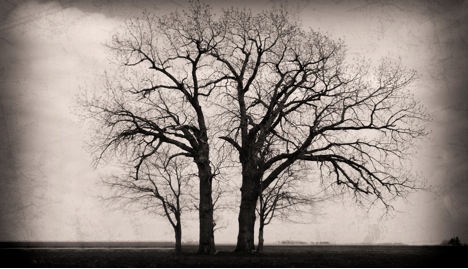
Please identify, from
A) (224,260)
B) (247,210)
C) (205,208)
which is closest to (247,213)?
(247,210)

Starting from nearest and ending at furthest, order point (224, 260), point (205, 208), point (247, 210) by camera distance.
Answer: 1. point (224, 260)
2. point (205, 208)
3. point (247, 210)

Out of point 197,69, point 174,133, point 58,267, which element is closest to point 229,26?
point 197,69

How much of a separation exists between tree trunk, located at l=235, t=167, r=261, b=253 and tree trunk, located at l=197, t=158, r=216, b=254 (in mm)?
1415

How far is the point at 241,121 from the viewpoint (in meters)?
24.7

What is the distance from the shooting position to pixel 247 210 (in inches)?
1046

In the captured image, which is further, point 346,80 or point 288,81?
point 288,81

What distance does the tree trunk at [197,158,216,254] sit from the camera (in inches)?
1022

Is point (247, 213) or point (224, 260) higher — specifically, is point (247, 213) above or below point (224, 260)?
above

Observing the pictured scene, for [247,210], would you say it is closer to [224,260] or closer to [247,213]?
[247,213]

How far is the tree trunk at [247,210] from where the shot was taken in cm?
2638

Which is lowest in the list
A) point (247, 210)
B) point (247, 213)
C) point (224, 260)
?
point (224, 260)

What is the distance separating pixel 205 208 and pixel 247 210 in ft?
6.54

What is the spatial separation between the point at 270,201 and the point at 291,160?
10229 mm

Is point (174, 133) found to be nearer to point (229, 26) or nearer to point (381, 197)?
point (229, 26)
